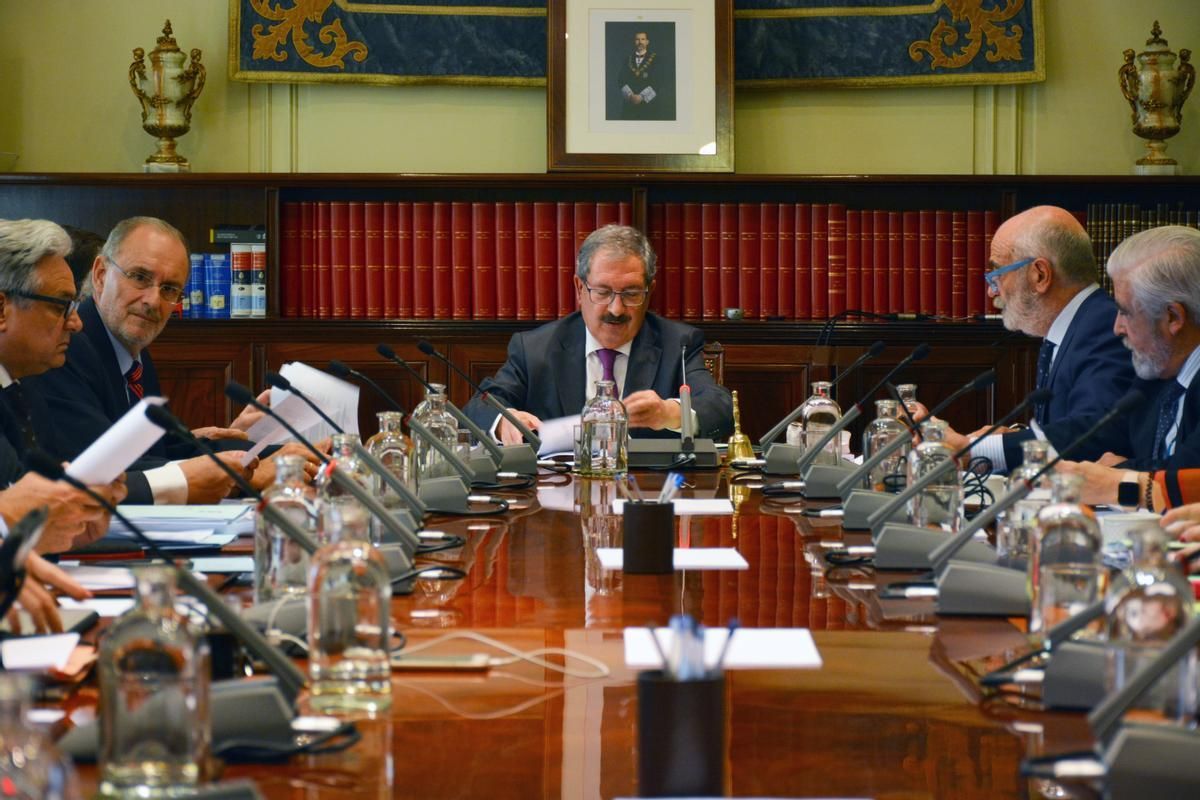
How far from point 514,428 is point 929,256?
2.26 meters

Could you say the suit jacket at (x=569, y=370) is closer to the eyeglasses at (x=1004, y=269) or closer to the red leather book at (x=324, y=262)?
the eyeglasses at (x=1004, y=269)

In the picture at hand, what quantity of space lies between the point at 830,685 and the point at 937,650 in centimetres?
22

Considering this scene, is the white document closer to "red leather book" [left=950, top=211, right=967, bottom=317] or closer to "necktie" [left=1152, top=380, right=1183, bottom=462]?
"necktie" [left=1152, top=380, right=1183, bottom=462]

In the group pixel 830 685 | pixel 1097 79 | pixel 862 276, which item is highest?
pixel 1097 79

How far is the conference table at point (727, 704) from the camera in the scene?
1290mm

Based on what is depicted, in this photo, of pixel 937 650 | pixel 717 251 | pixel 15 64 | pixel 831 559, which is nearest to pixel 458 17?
pixel 717 251

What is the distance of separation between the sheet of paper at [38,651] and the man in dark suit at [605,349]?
294 centimetres

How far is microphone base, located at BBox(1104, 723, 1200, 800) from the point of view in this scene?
45.4 inches

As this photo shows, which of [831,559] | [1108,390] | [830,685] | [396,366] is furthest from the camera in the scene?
[396,366]

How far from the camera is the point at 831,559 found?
243cm

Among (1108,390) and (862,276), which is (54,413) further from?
(862,276)

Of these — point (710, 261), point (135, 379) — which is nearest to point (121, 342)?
point (135, 379)

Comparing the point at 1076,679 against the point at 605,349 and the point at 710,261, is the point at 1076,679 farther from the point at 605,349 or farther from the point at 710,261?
the point at 710,261

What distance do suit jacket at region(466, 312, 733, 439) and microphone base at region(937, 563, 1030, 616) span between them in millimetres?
2677
